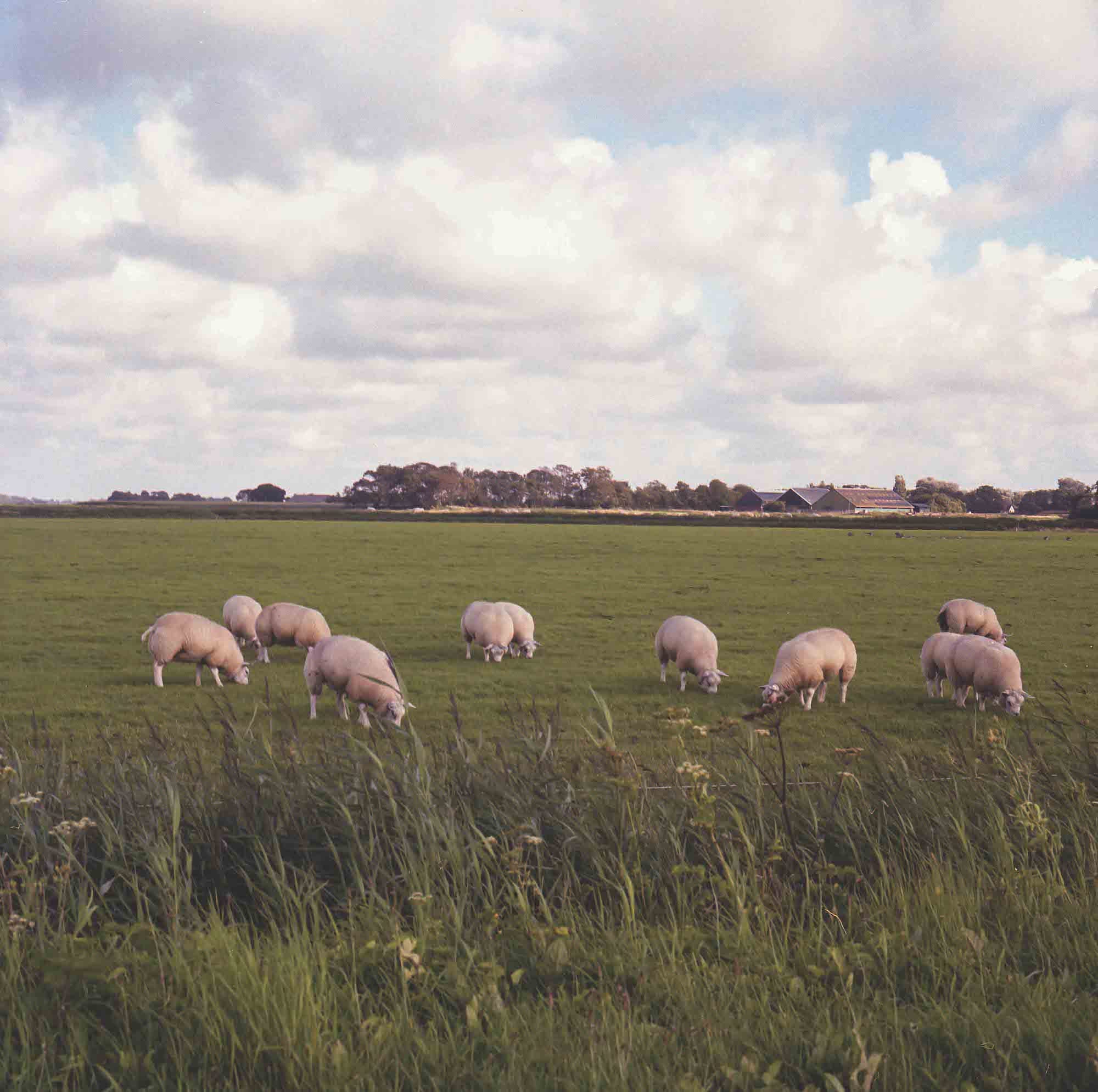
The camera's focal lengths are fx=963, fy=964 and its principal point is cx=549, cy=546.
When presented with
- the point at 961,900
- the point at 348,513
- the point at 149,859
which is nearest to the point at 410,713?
the point at 149,859

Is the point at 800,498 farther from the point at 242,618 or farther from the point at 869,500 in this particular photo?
the point at 242,618

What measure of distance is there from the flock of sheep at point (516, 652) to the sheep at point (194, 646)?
0.06 ft

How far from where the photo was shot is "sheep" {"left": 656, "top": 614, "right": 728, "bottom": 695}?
16703 mm

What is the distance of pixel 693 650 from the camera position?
16766 mm

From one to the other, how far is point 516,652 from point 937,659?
8621mm

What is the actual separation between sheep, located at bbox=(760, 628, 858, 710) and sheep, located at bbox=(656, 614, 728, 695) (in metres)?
1.57

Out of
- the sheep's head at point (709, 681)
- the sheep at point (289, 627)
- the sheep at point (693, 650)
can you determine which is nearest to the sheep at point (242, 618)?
the sheep at point (289, 627)

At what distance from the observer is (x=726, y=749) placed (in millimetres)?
7359

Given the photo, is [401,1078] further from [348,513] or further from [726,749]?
[348,513]

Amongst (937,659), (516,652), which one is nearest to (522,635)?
(516,652)

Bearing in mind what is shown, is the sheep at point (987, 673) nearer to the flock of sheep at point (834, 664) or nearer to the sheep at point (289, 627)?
the flock of sheep at point (834, 664)

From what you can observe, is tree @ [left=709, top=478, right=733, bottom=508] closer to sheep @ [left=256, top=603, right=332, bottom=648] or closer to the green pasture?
the green pasture

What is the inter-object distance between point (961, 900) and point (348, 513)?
123 meters

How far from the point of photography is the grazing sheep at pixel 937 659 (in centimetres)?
1527
